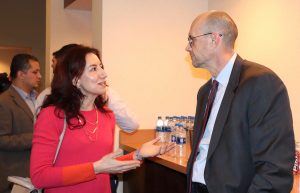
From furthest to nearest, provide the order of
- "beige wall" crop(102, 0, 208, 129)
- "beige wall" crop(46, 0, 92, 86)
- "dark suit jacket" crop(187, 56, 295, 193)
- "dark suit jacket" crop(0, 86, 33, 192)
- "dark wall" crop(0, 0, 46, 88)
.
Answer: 1. "dark wall" crop(0, 0, 46, 88)
2. "beige wall" crop(46, 0, 92, 86)
3. "beige wall" crop(102, 0, 208, 129)
4. "dark suit jacket" crop(0, 86, 33, 192)
5. "dark suit jacket" crop(187, 56, 295, 193)

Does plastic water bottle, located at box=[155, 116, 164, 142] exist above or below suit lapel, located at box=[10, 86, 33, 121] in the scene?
below

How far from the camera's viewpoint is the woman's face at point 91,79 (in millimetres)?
1893

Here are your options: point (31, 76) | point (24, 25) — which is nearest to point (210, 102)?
point (31, 76)

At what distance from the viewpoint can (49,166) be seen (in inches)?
66.8

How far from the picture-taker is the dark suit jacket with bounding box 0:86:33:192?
107 inches

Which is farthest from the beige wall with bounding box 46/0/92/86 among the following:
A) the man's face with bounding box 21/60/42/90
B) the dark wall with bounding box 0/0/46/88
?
the dark wall with bounding box 0/0/46/88

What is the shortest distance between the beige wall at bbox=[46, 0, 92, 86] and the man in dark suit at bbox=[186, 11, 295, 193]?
9.52 feet

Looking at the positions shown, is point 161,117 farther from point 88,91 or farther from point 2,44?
point 2,44

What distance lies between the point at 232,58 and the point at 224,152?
46 centimetres

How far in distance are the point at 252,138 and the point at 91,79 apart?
34.4 inches

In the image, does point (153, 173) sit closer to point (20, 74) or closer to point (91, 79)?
point (91, 79)

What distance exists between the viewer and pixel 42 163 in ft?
5.53

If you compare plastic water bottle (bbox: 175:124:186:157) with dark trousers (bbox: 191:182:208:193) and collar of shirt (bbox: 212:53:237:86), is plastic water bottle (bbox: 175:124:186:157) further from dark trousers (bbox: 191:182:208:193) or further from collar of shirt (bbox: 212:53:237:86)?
collar of shirt (bbox: 212:53:237:86)

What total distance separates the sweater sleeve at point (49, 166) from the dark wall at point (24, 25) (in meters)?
5.79
